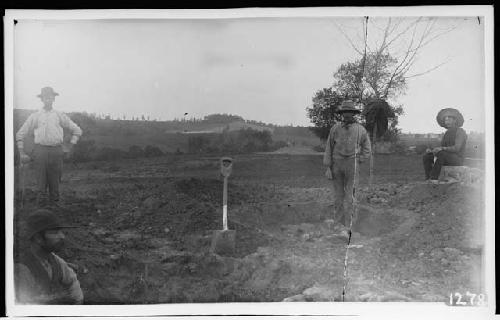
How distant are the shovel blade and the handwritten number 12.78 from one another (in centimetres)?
223

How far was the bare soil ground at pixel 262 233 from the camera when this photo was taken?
4.70 meters

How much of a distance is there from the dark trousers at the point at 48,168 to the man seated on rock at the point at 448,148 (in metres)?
3.72

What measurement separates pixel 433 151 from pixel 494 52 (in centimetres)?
112

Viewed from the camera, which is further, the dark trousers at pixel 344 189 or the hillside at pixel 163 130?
the dark trousers at pixel 344 189

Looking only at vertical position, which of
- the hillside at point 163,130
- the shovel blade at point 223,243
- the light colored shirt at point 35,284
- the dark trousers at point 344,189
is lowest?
the light colored shirt at point 35,284

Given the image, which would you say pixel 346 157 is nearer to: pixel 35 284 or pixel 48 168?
pixel 48 168

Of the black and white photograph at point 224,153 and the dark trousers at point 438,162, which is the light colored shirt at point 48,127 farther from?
the dark trousers at point 438,162

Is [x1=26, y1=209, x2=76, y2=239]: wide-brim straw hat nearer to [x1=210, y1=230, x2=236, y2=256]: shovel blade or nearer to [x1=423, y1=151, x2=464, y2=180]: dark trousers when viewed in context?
[x1=210, y1=230, x2=236, y2=256]: shovel blade

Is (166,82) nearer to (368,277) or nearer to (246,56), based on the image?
(246,56)

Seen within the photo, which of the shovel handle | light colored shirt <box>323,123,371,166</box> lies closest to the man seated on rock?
light colored shirt <box>323,123,371,166</box>

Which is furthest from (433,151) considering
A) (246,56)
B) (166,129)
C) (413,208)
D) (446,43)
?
(166,129)

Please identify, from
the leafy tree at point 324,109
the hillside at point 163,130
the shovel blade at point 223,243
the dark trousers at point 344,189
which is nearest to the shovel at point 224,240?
the shovel blade at point 223,243

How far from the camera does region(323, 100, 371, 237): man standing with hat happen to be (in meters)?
4.84

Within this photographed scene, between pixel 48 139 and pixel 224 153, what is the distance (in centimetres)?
176
